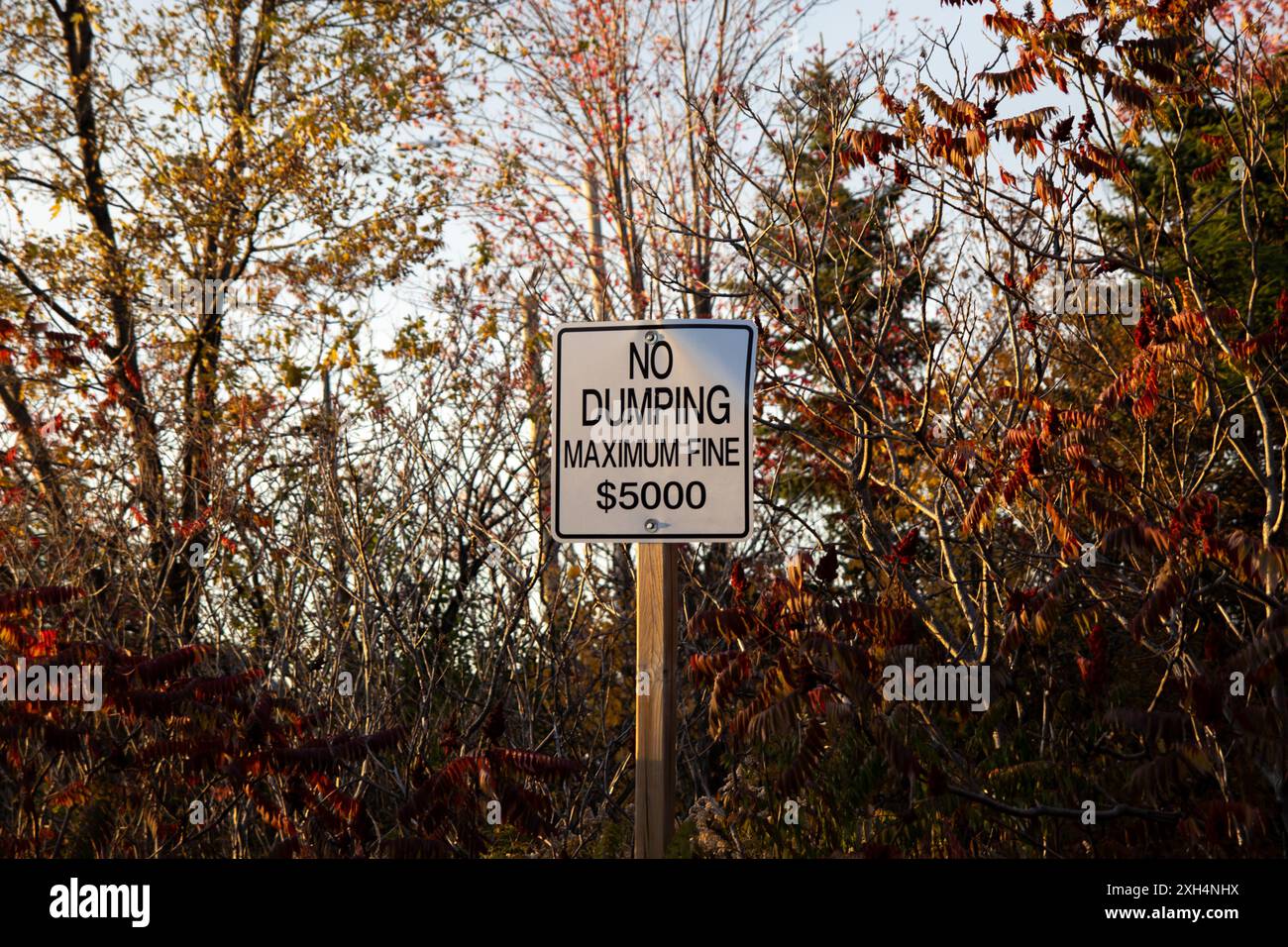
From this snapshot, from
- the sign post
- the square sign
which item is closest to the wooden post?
the sign post

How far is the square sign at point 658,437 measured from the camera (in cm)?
379

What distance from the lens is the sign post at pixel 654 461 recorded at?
3.79m

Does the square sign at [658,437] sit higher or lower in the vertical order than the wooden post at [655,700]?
higher

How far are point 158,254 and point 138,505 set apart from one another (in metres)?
6.25

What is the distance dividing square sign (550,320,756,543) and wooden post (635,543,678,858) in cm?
17

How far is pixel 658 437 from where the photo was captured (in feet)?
12.6

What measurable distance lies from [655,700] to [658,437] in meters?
0.85

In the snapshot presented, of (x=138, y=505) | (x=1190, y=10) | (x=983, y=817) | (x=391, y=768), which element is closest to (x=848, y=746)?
(x=983, y=817)

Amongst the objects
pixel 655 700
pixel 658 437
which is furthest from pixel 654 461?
pixel 655 700

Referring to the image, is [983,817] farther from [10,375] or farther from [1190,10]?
[10,375]

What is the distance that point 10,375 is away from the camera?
40.3 feet

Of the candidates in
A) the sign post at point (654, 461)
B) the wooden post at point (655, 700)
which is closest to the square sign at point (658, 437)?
the sign post at point (654, 461)

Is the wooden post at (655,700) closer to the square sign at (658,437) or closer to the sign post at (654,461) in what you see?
the sign post at (654,461)

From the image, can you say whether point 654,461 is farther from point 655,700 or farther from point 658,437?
point 655,700
